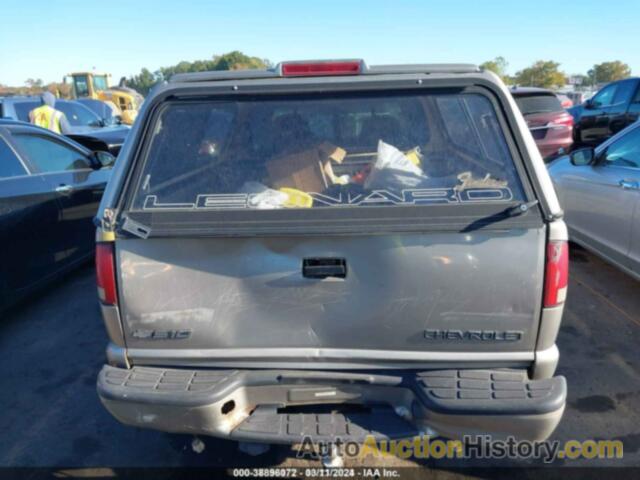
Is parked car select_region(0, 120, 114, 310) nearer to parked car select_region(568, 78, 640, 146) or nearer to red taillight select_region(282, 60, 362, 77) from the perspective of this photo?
red taillight select_region(282, 60, 362, 77)

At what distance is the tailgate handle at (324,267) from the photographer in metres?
2.10

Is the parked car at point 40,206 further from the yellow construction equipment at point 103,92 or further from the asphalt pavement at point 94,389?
the yellow construction equipment at point 103,92

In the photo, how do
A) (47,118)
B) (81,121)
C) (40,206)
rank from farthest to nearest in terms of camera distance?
1. (81,121)
2. (47,118)
3. (40,206)

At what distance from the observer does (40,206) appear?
14.7ft

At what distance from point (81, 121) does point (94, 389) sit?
33.5 feet

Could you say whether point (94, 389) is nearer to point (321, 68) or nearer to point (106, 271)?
point (106, 271)

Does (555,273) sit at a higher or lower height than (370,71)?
lower

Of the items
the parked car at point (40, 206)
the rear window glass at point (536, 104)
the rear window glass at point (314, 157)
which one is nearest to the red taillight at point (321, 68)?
the rear window glass at point (314, 157)

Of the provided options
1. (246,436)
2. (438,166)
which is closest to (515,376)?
(438,166)

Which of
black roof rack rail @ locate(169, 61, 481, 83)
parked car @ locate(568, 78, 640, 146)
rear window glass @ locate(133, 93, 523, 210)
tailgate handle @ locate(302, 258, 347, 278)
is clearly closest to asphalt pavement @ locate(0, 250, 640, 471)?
tailgate handle @ locate(302, 258, 347, 278)

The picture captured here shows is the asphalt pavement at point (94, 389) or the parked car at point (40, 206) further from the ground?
the parked car at point (40, 206)

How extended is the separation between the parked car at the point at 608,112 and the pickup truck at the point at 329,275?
32.9 ft

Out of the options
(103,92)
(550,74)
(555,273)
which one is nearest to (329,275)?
(555,273)

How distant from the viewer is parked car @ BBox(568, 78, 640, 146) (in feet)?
34.0
